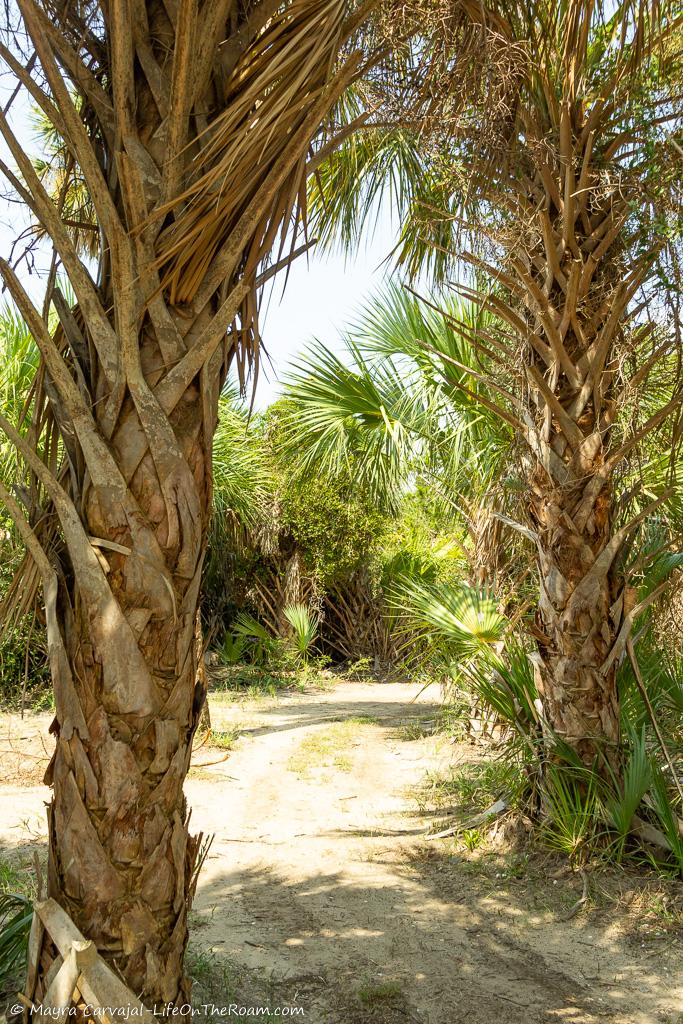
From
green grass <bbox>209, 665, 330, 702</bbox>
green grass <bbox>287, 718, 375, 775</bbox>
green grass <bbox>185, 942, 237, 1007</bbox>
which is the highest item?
green grass <bbox>185, 942, 237, 1007</bbox>

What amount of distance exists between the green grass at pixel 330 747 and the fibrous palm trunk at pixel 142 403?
4.55 metres

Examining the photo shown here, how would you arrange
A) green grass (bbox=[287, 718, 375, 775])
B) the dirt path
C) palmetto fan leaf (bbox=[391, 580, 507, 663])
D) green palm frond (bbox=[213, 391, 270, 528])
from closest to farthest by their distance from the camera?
the dirt path < palmetto fan leaf (bbox=[391, 580, 507, 663]) < green grass (bbox=[287, 718, 375, 775]) < green palm frond (bbox=[213, 391, 270, 528])

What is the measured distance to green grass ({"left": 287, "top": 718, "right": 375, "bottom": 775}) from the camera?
6357mm

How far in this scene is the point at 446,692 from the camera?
20.8 feet

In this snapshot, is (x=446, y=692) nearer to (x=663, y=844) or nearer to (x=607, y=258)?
(x=663, y=844)

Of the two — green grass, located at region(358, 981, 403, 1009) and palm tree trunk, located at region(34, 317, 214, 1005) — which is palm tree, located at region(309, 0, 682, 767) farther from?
palm tree trunk, located at region(34, 317, 214, 1005)

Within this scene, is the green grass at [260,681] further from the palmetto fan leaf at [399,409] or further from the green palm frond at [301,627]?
the palmetto fan leaf at [399,409]

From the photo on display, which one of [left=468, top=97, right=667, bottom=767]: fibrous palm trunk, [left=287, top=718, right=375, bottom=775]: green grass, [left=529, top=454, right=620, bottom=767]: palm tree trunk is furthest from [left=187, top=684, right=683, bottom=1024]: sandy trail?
[left=468, top=97, right=667, bottom=767]: fibrous palm trunk

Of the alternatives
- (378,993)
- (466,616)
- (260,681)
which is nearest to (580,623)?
(466,616)

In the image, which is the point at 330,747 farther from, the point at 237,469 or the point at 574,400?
the point at 237,469

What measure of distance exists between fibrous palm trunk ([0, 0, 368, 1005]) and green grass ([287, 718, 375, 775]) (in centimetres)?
455

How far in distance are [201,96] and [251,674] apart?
994 centimetres

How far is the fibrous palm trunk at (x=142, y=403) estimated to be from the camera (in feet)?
5.61

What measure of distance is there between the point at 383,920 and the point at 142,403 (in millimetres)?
2746
